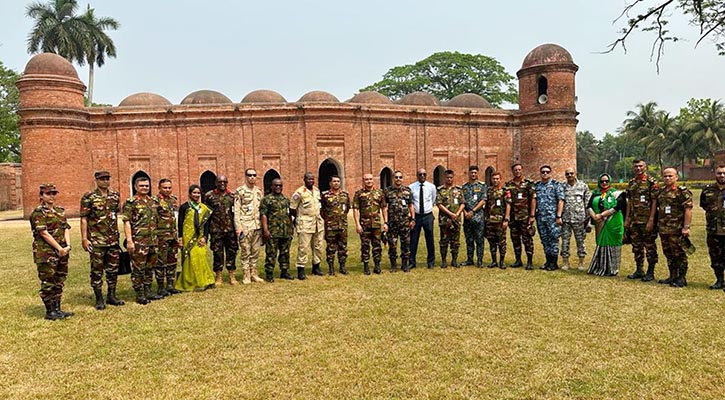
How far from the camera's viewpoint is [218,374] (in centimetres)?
334

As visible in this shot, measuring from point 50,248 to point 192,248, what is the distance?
5.33 feet

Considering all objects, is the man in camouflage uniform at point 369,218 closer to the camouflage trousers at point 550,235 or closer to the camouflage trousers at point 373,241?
the camouflage trousers at point 373,241

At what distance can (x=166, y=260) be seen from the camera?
19.0ft

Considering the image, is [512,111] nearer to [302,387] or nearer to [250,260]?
[250,260]

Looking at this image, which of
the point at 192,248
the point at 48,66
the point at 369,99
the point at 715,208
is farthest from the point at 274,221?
the point at 48,66

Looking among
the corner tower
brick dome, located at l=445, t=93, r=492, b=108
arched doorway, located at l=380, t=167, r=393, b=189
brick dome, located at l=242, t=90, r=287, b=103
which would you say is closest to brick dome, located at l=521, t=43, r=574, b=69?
the corner tower

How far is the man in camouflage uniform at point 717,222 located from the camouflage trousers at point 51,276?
761cm

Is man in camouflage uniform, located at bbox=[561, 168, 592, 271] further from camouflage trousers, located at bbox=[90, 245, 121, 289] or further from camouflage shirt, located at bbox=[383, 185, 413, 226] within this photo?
camouflage trousers, located at bbox=[90, 245, 121, 289]

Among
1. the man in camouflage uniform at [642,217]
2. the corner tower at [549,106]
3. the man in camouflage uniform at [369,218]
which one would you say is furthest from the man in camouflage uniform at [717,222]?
the corner tower at [549,106]

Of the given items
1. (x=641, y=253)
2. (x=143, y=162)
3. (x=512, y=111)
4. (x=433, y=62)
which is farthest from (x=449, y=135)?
(x=433, y=62)

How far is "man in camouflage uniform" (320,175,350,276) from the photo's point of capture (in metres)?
6.77

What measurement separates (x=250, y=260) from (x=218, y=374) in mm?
3220

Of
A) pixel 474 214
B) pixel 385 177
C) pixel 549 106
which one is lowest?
pixel 474 214

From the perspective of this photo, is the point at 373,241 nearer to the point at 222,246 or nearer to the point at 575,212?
the point at 222,246
